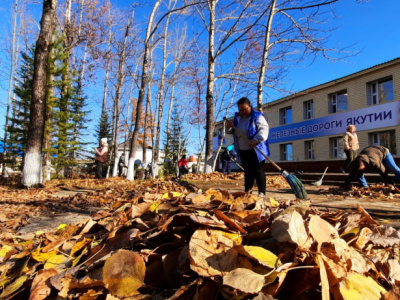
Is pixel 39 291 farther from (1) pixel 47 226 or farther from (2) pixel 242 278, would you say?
(1) pixel 47 226

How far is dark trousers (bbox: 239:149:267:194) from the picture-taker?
12.8 ft

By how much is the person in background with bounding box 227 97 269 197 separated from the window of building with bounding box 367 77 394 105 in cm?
1472

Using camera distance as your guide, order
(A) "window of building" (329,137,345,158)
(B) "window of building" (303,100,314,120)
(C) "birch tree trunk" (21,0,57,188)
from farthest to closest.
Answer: (B) "window of building" (303,100,314,120) < (A) "window of building" (329,137,345,158) < (C) "birch tree trunk" (21,0,57,188)

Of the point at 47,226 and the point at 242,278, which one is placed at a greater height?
the point at 242,278

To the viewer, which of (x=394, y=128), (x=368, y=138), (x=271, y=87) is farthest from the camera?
(x=368, y=138)

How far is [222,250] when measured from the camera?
0.95 meters

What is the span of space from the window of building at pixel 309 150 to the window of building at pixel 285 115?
2876mm

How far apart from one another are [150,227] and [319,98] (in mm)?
20295

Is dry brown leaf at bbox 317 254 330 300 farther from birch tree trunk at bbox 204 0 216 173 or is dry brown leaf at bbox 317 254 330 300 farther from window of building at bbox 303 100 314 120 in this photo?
window of building at bbox 303 100 314 120

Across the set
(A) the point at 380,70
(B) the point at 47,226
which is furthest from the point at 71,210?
(A) the point at 380,70

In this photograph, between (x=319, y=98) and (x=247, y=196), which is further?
(x=319, y=98)

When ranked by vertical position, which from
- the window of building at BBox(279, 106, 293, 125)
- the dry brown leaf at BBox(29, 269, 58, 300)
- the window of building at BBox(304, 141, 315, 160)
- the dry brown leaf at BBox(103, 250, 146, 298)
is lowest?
the dry brown leaf at BBox(29, 269, 58, 300)

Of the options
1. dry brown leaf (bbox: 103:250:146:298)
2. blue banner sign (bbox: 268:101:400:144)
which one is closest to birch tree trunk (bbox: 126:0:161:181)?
dry brown leaf (bbox: 103:250:146:298)

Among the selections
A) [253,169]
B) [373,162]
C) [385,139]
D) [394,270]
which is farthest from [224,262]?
[385,139]
